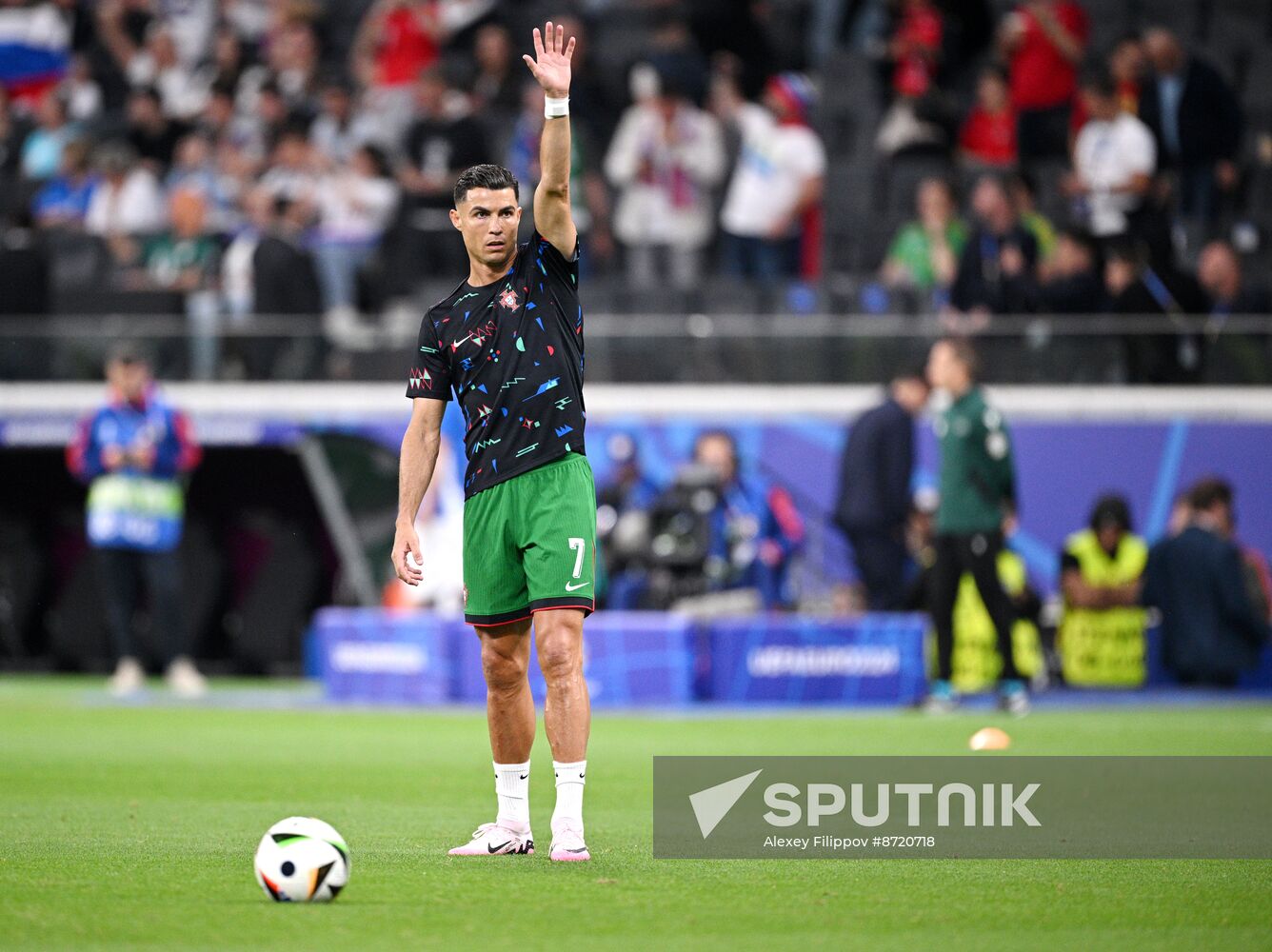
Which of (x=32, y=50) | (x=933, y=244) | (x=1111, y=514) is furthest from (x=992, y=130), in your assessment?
(x=32, y=50)

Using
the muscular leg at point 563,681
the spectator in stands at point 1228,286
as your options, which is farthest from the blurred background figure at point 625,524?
the muscular leg at point 563,681

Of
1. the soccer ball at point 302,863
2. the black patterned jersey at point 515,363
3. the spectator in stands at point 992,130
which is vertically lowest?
the soccer ball at point 302,863

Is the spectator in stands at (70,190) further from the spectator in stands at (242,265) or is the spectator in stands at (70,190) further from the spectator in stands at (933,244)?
the spectator in stands at (933,244)

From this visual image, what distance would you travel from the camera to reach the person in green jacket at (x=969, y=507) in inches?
563

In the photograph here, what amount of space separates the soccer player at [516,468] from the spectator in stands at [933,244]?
10.9m

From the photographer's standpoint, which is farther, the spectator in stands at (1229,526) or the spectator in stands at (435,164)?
the spectator in stands at (435,164)

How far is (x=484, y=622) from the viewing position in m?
7.27

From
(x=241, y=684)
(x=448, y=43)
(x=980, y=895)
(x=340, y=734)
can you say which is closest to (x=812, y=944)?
(x=980, y=895)

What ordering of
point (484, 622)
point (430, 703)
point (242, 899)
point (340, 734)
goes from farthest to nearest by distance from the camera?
point (430, 703) → point (340, 734) → point (484, 622) → point (242, 899)

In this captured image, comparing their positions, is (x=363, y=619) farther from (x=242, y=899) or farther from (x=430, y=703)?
(x=242, y=899)

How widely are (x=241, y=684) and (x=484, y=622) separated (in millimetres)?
11625

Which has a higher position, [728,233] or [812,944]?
[728,233]

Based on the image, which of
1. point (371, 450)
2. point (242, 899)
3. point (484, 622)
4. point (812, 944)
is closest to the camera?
point (812, 944)

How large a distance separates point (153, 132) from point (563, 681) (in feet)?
54.5
